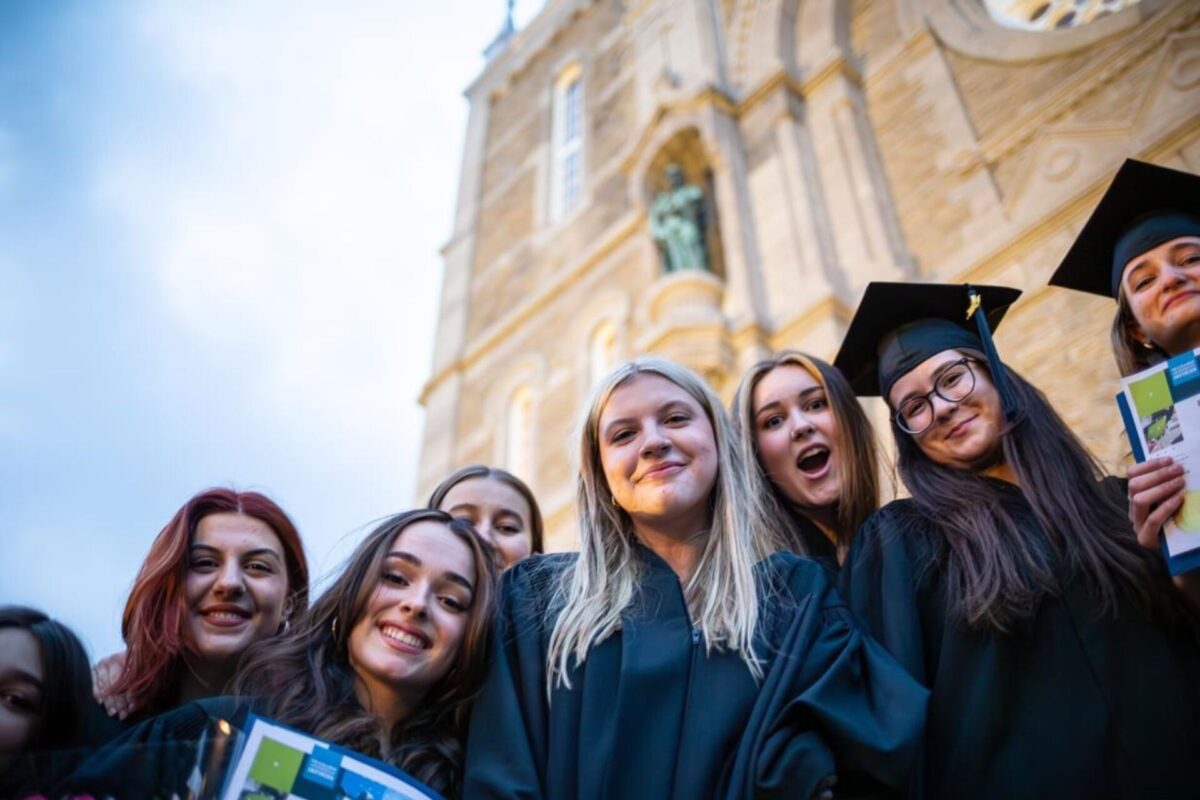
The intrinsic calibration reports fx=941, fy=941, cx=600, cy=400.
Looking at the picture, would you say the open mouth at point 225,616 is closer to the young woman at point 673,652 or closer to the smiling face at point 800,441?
the young woman at point 673,652

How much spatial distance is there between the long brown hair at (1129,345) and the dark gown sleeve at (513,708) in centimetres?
179

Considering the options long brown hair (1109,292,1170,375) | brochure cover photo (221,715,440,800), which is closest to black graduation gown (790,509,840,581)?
long brown hair (1109,292,1170,375)

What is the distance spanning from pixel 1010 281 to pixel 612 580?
557 centimetres

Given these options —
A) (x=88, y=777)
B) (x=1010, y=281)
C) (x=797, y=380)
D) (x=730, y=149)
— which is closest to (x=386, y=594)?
(x=88, y=777)

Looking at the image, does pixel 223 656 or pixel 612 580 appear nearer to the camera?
pixel 612 580

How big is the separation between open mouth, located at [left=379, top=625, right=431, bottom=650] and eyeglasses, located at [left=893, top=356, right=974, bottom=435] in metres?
1.50

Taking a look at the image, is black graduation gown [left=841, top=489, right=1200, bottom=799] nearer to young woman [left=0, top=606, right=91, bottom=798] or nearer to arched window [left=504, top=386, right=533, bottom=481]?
young woman [left=0, top=606, right=91, bottom=798]

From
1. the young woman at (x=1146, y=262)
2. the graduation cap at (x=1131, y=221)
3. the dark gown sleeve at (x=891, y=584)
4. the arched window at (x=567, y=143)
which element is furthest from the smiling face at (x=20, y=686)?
the arched window at (x=567, y=143)

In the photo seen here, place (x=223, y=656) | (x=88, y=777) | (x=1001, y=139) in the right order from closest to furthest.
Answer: (x=88, y=777) → (x=223, y=656) → (x=1001, y=139)

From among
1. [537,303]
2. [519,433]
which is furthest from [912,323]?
[537,303]

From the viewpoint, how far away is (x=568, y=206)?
1345 cm

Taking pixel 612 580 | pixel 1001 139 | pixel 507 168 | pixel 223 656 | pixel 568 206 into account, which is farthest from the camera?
pixel 507 168

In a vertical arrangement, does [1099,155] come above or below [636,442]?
above

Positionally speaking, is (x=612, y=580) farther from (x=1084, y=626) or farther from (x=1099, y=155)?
(x=1099, y=155)
